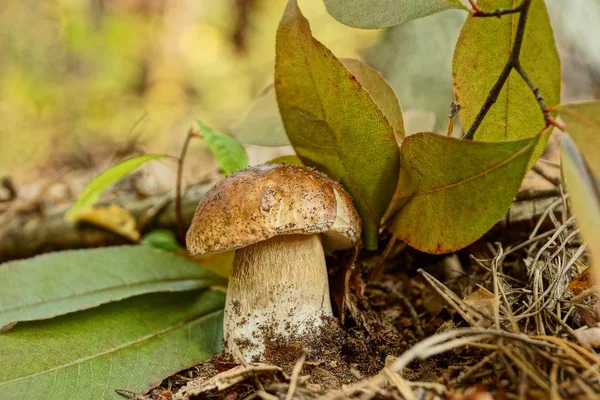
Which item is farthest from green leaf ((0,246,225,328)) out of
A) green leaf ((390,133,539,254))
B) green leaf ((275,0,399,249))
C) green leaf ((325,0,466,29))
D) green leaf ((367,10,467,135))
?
green leaf ((367,10,467,135))

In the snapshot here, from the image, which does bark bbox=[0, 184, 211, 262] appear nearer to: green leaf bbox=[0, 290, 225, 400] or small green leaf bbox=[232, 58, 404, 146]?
small green leaf bbox=[232, 58, 404, 146]

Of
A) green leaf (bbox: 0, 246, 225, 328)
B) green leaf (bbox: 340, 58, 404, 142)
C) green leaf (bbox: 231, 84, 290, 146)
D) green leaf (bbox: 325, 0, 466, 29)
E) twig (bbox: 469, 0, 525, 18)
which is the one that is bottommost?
green leaf (bbox: 0, 246, 225, 328)

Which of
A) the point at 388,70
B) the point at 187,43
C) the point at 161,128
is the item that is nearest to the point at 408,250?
the point at 388,70

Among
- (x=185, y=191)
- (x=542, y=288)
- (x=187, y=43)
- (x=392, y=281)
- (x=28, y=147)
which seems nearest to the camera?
(x=542, y=288)

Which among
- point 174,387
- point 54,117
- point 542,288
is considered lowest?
point 174,387

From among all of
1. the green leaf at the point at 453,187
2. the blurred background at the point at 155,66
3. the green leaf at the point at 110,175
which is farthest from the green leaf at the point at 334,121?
the blurred background at the point at 155,66

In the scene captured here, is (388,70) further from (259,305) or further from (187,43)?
(187,43)
